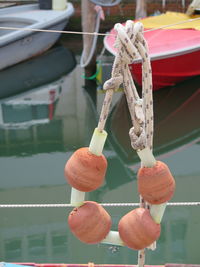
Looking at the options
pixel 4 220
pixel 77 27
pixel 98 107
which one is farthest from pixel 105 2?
pixel 77 27

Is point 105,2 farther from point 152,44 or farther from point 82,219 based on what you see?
point 82,219

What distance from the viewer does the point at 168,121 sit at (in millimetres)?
6543

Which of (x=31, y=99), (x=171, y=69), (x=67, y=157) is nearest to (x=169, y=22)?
(x=171, y=69)

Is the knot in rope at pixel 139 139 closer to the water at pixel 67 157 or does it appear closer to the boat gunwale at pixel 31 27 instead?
the water at pixel 67 157

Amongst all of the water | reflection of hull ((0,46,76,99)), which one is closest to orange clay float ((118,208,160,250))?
the water

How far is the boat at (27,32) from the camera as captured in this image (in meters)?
8.91

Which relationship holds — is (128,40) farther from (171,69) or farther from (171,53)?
(171,69)

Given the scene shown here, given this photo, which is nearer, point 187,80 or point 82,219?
point 82,219

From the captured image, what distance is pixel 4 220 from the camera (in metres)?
4.11

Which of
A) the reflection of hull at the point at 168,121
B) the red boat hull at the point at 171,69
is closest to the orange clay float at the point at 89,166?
the reflection of hull at the point at 168,121

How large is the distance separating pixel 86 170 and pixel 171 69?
5539mm

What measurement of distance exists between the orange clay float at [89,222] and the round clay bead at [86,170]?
88 millimetres

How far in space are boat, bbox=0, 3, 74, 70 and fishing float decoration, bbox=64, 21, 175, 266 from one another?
7.17 meters

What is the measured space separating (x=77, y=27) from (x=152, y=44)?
5608 millimetres
